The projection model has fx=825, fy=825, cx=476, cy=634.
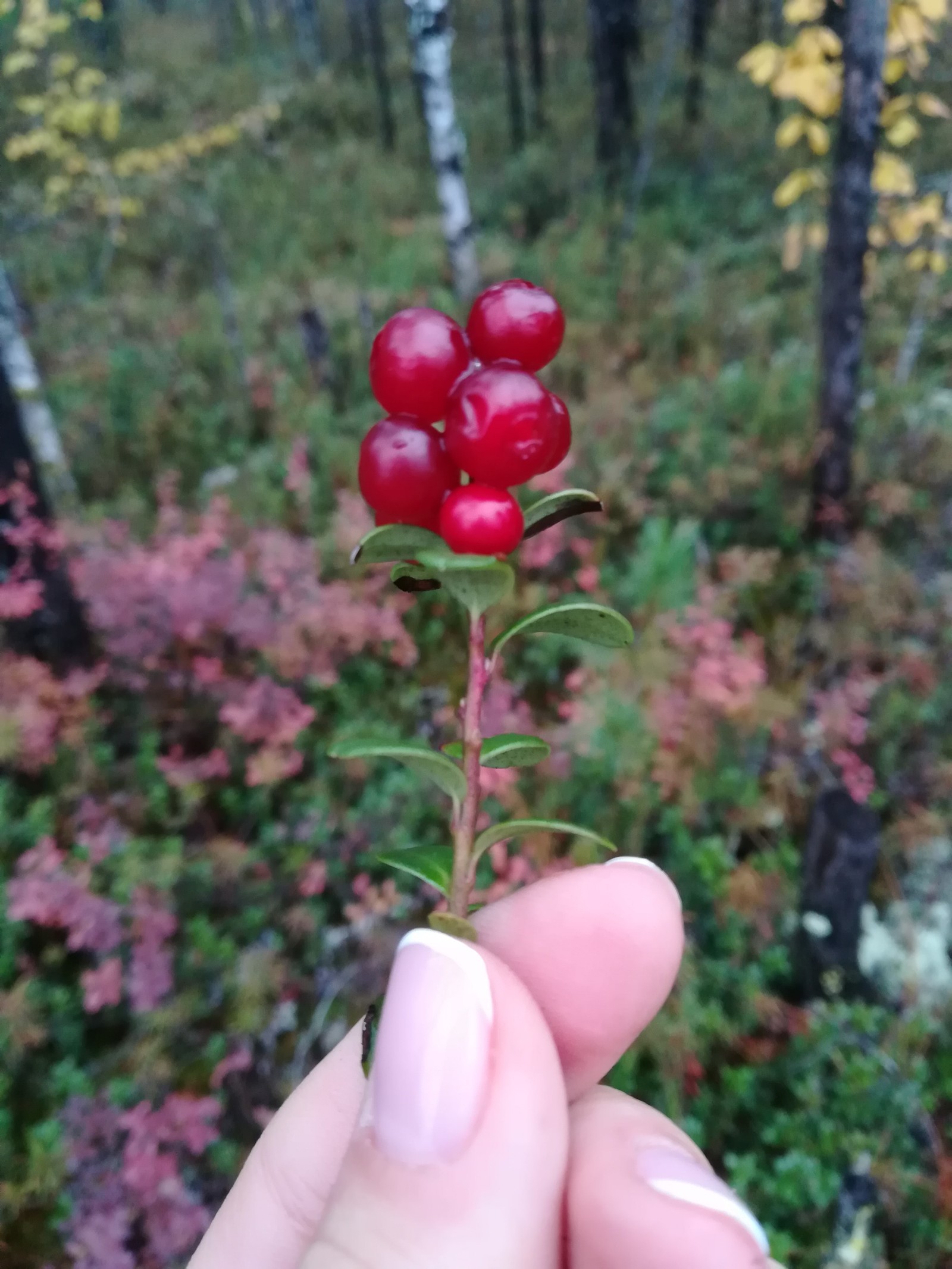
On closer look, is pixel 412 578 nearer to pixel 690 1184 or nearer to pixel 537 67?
pixel 690 1184

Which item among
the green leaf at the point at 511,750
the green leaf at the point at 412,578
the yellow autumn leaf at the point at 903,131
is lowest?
the green leaf at the point at 511,750

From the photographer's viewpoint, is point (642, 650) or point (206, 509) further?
point (206, 509)

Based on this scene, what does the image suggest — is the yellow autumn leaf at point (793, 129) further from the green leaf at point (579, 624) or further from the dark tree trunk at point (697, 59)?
the dark tree trunk at point (697, 59)

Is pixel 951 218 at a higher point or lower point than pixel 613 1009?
higher

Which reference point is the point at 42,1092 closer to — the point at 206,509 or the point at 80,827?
the point at 80,827

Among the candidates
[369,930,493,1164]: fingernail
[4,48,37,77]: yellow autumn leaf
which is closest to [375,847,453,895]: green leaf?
Result: [369,930,493,1164]: fingernail

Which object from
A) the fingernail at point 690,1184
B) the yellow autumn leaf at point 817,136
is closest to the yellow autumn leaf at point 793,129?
the yellow autumn leaf at point 817,136

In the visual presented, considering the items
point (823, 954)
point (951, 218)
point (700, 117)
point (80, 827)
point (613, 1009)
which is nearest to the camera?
point (613, 1009)

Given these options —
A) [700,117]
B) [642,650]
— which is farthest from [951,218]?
[700,117]
